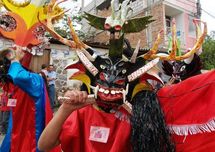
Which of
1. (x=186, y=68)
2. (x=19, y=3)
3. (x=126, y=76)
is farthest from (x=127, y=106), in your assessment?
(x=19, y=3)

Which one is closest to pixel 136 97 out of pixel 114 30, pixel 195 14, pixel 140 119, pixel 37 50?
pixel 140 119

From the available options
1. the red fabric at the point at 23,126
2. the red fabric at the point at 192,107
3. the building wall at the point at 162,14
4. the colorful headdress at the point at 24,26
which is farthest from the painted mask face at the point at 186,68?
the building wall at the point at 162,14

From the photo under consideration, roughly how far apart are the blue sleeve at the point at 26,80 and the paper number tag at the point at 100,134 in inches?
49.3

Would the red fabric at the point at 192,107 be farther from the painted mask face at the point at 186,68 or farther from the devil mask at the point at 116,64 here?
the painted mask face at the point at 186,68

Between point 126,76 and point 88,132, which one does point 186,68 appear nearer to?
point 126,76

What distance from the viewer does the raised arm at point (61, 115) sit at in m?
1.46

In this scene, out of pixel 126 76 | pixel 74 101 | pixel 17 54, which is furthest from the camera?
pixel 17 54

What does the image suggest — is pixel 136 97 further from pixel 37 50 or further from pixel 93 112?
pixel 37 50

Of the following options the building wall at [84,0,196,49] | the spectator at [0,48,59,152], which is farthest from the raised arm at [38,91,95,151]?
the building wall at [84,0,196,49]

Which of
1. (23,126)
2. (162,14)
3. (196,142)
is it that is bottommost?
(23,126)

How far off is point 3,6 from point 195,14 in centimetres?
1228

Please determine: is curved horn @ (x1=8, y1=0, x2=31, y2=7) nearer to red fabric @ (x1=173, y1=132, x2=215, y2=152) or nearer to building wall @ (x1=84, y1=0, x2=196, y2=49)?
red fabric @ (x1=173, y1=132, x2=215, y2=152)

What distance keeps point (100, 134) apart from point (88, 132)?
7cm

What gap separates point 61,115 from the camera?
1.52 m
